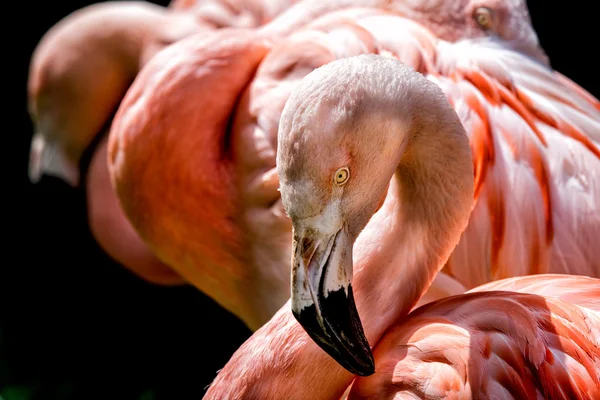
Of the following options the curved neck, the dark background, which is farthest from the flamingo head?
the dark background

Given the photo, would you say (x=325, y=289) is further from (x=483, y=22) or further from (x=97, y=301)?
(x=97, y=301)

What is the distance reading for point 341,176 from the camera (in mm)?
1226

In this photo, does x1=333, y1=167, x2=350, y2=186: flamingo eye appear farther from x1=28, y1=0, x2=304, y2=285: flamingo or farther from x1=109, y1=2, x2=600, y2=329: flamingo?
x1=28, y1=0, x2=304, y2=285: flamingo

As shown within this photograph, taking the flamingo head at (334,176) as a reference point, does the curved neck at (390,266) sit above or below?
below

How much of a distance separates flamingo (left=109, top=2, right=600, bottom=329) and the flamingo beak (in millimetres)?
634

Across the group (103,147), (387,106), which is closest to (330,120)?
(387,106)

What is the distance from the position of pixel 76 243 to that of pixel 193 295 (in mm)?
532

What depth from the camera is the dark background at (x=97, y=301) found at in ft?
12.3

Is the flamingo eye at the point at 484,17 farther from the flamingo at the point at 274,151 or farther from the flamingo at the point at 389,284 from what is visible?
the flamingo at the point at 389,284

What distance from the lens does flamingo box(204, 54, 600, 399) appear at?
1.21 meters

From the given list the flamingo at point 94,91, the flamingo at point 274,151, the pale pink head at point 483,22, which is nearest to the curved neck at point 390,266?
the flamingo at point 274,151

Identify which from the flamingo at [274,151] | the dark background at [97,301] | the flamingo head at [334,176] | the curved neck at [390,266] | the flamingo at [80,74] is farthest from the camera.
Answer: the dark background at [97,301]

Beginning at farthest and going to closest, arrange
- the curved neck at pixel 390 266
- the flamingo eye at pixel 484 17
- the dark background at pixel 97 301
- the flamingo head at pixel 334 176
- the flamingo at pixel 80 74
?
the dark background at pixel 97 301
the flamingo at pixel 80 74
the flamingo eye at pixel 484 17
the curved neck at pixel 390 266
the flamingo head at pixel 334 176

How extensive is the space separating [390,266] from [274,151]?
19.8 inches
